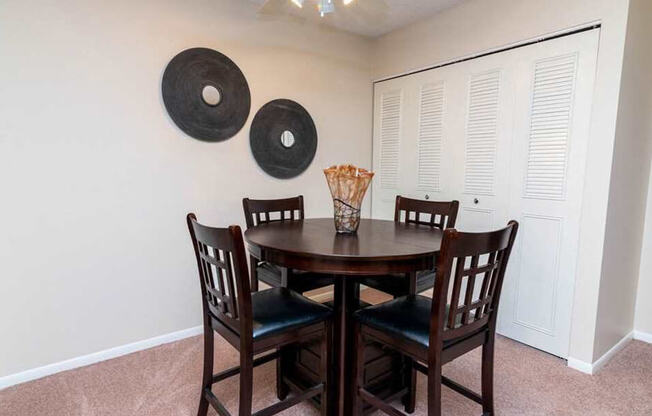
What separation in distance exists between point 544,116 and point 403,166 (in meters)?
1.14

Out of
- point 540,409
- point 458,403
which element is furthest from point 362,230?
point 540,409

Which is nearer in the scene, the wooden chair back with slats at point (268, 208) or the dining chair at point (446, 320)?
the dining chair at point (446, 320)

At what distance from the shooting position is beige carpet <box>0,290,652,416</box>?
1734mm

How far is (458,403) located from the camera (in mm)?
1794

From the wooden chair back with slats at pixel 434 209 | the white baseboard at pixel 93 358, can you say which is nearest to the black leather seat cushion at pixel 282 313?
the wooden chair back with slats at pixel 434 209

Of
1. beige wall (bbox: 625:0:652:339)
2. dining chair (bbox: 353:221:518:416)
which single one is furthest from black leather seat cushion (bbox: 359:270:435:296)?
beige wall (bbox: 625:0:652:339)

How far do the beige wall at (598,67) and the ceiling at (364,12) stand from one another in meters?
0.30

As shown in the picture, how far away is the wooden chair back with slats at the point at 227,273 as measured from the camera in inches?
48.8

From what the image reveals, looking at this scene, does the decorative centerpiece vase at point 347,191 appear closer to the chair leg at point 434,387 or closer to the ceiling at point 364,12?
the chair leg at point 434,387

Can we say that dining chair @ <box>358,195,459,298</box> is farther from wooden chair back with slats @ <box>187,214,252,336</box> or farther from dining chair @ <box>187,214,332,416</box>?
wooden chair back with slats @ <box>187,214,252,336</box>

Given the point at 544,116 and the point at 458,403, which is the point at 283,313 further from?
the point at 544,116

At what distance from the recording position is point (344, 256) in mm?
1304

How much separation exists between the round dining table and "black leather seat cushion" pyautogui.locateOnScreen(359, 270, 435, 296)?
0.05 m

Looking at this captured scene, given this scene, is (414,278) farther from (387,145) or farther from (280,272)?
(387,145)
